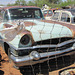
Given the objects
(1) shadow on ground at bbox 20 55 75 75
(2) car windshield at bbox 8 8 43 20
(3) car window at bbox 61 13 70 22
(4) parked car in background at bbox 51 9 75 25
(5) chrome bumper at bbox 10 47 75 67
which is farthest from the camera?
(3) car window at bbox 61 13 70 22

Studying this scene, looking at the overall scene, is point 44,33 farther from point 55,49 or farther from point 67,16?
point 67,16

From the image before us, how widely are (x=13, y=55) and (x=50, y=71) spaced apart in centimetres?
109

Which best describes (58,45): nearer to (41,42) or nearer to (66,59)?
(41,42)

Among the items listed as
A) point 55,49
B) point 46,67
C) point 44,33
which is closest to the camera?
point 44,33

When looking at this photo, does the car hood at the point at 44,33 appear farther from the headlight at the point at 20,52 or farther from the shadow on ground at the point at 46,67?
the shadow on ground at the point at 46,67

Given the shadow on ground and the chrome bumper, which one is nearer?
the chrome bumper

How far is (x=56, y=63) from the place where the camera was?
10.5 feet

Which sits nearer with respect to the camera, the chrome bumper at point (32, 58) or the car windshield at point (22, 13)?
the chrome bumper at point (32, 58)

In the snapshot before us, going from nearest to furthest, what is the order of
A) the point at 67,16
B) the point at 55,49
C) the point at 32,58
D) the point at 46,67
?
1. the point at 32,58
2. the point at 55,49
3. the point at 46,67
4. the point at 67,16

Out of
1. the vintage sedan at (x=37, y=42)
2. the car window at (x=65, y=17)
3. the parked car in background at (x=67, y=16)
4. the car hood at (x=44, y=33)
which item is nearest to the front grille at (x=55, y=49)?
the vintage sedan at (x=37, y=42)

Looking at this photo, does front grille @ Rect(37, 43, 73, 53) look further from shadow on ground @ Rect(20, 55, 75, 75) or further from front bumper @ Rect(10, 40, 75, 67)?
shadow on ground @ Rect(20, 55, 75, 75)

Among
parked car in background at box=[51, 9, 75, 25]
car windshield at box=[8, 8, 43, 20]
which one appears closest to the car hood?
car windshield at box=[8, 8, 43, 20]

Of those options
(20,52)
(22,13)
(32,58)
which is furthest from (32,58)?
(22,13)

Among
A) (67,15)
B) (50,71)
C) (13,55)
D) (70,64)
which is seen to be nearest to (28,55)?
(13,55)
